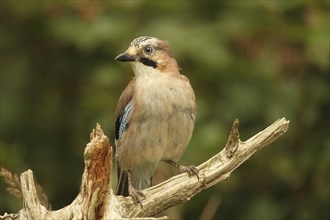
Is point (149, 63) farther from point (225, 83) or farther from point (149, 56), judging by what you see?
point (225, 83)

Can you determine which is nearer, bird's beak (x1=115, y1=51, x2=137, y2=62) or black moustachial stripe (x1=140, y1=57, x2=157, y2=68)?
bird's beak (x1=115, y1=51, x2=137, y2=62)

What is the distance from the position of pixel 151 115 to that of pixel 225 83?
214 centimetres

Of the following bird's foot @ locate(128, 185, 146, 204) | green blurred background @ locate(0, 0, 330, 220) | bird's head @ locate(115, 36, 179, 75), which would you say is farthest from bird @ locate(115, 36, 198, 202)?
green blurred background @ locate(0, 0, 330, 220)

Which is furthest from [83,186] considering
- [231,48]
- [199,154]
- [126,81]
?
[231,48]

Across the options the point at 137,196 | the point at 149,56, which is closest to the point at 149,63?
the point at 149,56

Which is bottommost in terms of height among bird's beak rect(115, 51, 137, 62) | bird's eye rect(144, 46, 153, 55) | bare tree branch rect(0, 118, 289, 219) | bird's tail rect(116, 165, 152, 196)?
bare tree branch rect(0, 118, 289, 219)

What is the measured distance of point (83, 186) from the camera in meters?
5.07

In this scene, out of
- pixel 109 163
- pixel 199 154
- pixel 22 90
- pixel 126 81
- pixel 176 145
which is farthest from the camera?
pixel 22 90

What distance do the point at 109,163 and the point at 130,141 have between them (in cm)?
128

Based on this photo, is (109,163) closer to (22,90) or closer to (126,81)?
(126,81)

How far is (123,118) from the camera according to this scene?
6402 millimetres

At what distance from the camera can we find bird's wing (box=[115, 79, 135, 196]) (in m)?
6.36

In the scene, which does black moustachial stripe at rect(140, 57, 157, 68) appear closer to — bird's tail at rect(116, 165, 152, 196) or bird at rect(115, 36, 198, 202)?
bird at rect(115, 36, 198, 202)

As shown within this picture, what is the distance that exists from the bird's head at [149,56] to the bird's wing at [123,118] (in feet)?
0.49
